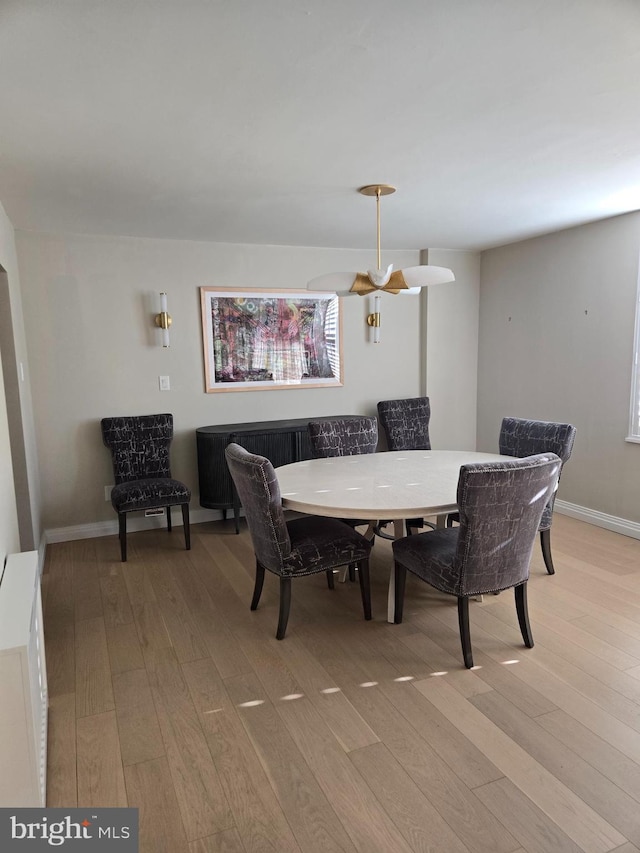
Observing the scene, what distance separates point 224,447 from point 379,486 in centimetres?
179

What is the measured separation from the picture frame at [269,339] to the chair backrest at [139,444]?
1.77 ft

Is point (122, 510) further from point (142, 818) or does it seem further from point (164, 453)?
point (142, 818)

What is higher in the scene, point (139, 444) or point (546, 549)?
point (139, 444)

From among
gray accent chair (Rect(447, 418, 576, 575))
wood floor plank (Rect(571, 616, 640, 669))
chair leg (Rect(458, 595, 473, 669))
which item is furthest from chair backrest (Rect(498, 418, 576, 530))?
chair leg (Rect(458, 595, 473, 669))

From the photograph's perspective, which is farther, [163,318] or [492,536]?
[163,318]

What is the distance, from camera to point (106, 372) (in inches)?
168

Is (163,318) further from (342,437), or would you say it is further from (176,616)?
(176,616)

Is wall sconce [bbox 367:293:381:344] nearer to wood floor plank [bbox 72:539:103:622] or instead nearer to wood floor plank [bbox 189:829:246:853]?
wood floor plank [bbox 72:539:103:622]

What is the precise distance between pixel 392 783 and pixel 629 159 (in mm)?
2969

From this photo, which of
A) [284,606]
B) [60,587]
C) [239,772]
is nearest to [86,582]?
[60,587]

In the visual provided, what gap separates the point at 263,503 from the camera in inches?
102

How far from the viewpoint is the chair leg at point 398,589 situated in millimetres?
2801

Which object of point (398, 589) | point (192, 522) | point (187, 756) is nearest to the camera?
point (187, 756)

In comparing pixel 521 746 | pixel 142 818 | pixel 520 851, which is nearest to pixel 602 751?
pixel 521 746
